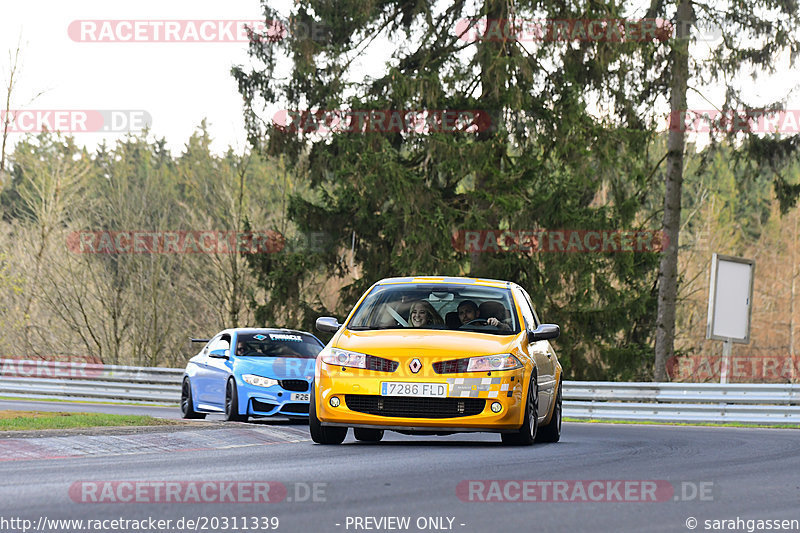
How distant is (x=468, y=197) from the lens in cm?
3162

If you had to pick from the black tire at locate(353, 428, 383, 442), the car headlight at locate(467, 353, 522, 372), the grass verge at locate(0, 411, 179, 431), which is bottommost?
the grass verge at locate(0, 411, 179, 431)

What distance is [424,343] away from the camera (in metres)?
11.9

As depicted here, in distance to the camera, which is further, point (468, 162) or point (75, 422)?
point (468, 162)

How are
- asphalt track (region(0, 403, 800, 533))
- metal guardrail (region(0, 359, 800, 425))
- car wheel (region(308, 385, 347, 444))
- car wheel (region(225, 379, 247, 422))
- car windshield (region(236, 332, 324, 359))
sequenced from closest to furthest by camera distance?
1. asphalt track (region(0, 403, 800, 533))
2. car wheel (region(308, 385, 347, 444))
3. car wheel (region(225, 379, 247, 422))
4. car windshield (region(236, 332, 324, 359))
5. metal guardrail (region(0, 359, 800, 425))

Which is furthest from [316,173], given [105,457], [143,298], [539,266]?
[105,457]

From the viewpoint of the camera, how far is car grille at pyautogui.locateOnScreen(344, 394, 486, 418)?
11.6 metres

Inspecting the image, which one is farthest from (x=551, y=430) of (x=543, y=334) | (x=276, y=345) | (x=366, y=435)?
(x=276, y=345)

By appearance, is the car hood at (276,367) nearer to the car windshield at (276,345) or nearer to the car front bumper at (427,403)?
the car windshield at (276,345)

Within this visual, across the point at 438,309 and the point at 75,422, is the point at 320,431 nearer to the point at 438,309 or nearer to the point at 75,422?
the point at 438,309

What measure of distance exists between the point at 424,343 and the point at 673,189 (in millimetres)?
20646

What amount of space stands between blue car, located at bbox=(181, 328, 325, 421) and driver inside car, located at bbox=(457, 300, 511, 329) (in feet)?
17.7

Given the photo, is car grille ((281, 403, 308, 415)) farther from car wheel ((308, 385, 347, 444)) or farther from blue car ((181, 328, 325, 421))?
car wheel ((308, 385, 347, 444))

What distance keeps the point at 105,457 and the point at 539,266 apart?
22.7m

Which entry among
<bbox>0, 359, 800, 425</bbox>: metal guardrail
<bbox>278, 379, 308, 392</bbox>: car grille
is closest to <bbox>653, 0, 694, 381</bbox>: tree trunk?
<bbox>0, 359, 800, 425</bbox>: metal guardrail
